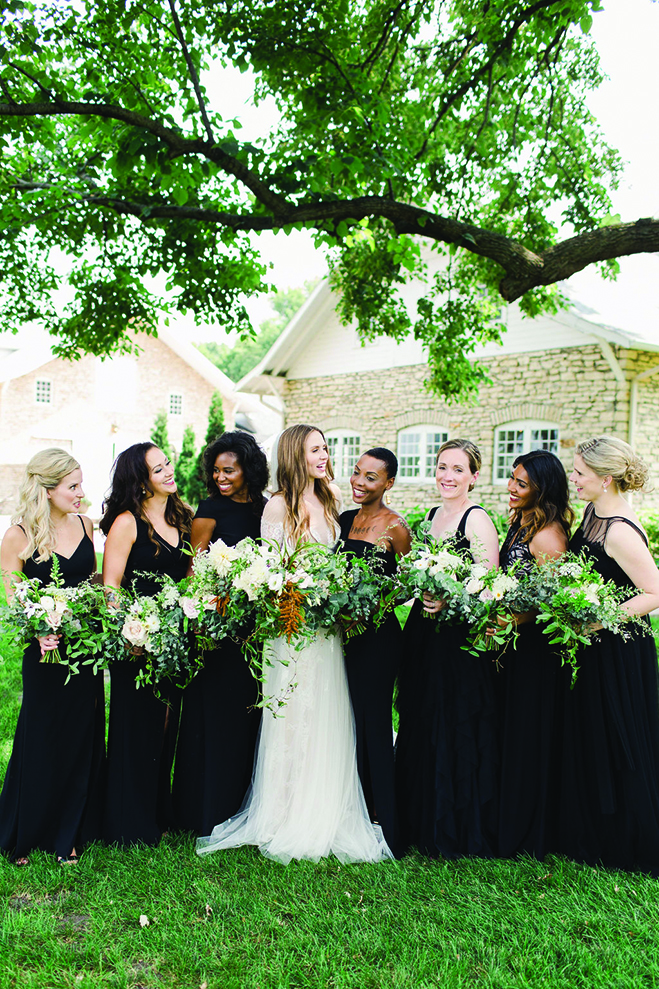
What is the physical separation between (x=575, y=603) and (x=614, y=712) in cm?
74

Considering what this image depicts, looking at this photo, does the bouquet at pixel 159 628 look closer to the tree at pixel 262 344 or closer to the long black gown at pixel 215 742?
the long black gown at pixel 215 742

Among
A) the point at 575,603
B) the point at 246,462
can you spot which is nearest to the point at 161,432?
the point at 246,462

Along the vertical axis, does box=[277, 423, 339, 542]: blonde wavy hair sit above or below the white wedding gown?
above

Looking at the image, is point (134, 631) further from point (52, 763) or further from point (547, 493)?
point (547, 493)

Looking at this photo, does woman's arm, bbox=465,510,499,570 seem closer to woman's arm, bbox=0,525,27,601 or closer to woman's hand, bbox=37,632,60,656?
woman's hand, bbox=37,632,60,656

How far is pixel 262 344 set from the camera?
68.6m

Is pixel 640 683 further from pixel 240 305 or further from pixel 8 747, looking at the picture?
pixel 240 305

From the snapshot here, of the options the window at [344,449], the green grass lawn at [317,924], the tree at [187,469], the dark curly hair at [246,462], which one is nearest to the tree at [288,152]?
the dark curly hair at [246,462]

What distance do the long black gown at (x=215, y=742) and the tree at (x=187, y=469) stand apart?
22849mm

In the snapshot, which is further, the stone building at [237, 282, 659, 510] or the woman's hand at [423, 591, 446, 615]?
the stone building at [237, 282, 659, 510]

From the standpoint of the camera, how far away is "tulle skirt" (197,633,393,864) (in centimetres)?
405

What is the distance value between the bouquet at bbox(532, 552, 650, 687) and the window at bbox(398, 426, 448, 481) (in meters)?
14.2

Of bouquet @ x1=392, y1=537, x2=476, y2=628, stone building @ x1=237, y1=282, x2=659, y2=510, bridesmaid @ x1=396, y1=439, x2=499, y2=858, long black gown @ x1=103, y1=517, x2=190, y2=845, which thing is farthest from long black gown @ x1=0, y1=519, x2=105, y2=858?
stone building @ x1=237, y1=282, x2=659, y2=510

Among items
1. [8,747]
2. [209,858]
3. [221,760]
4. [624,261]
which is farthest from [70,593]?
[624,261]
